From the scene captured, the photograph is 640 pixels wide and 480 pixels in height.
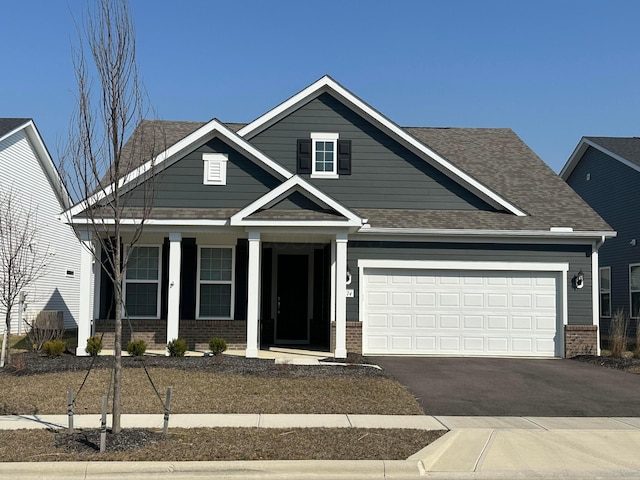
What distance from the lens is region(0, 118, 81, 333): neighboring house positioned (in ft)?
83.3

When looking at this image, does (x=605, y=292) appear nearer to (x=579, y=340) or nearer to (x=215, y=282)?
(x=579, y=340)

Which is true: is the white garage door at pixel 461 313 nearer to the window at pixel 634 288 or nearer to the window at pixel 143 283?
the window at pixel 143 283

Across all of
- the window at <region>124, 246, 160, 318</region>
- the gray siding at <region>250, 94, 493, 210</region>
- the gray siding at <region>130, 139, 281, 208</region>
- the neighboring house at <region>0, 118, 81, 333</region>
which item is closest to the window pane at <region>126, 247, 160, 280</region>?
the window at <region>124, 246, 160, 318</region>

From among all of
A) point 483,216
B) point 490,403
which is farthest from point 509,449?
point 483,216

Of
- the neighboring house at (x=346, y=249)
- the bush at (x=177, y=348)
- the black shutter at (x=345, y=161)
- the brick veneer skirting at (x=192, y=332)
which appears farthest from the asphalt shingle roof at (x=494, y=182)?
the brick veneer skirting at (x=192, y=332)

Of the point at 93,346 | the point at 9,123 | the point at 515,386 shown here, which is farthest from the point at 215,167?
the point at 9,123

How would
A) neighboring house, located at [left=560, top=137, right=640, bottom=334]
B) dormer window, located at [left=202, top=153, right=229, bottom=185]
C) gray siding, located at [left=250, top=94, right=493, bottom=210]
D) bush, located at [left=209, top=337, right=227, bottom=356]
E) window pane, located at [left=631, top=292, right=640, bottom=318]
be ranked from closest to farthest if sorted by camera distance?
bush, located at [left=209, top=337, right=227, bottom=356], dormer window, located at [left=202, top=153, right=229, bottom=185], gray siding, located at [left=250, top=94, right=493, bottom=210], window pane, located at [left=631, top=292, right=640, bottom=318], neighboring house, located at [left=560, top=137, right=640, bottom=334]

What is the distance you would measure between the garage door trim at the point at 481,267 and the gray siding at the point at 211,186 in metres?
3.37

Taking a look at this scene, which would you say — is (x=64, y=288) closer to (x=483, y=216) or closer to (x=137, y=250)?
(x=137, y=250)

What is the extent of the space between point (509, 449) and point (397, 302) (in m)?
9.61

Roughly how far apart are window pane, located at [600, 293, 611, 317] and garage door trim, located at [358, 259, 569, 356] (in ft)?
27.2

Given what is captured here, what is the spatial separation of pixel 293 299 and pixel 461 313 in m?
4.82

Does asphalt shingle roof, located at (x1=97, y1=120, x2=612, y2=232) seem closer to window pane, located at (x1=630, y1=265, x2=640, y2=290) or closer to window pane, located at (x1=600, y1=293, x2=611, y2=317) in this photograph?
window pane, located at (x1=630, y1=265, x2=640, y2=290)

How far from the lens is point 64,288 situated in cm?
3038
